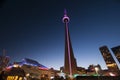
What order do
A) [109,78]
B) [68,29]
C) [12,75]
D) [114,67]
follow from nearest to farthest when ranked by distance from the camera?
[12,75]
[109,78]
[68,29]
[114,67]

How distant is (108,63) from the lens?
7771 inches

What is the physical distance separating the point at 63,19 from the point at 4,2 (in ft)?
378

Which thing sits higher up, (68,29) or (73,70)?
(68,29)

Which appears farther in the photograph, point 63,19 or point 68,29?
point 63,19

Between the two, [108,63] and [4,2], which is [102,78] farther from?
[108,63]

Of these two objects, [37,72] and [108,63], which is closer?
[37,72]

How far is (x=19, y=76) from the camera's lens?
61.5 ft

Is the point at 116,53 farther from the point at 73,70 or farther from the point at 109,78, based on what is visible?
the point at 109,78

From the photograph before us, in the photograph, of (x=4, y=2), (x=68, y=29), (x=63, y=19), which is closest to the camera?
(x=4, y=2)

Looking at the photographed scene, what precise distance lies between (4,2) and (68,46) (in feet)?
320

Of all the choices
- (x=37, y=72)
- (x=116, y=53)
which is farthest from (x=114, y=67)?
(x=37, y=72)

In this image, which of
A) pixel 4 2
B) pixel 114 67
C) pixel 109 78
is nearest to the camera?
pixel 4 2

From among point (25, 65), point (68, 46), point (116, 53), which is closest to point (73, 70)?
point (68, 46)

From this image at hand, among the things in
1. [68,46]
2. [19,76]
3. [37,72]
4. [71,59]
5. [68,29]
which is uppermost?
[68,29]
